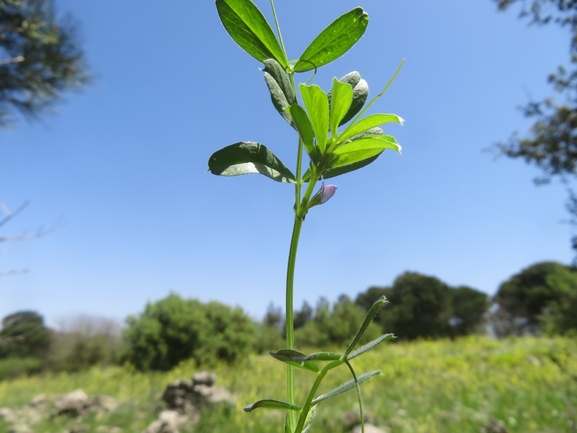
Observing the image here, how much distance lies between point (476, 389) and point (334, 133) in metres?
Answer: 3.44

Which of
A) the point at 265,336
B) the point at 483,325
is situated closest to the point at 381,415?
the point at 265,336

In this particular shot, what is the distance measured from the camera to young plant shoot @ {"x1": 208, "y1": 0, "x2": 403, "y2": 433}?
0.47 feet

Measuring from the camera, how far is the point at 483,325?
905 cm

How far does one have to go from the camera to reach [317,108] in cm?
15

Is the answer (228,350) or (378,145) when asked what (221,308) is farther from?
(378,145)

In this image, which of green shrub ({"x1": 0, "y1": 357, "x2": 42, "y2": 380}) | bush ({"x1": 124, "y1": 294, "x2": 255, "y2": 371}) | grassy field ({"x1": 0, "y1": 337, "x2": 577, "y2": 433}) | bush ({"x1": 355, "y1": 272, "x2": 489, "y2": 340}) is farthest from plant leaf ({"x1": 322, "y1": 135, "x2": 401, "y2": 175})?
bush ({"x1": 355, "y1": 272, "x2": 489, "y2": 340})

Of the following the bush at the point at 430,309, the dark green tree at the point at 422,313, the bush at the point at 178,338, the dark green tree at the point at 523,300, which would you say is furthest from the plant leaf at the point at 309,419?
the dark green tree at the point at 523,300

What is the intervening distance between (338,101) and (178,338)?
556 cm

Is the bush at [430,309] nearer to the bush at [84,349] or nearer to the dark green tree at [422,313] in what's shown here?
the dark green tree at [422,313]

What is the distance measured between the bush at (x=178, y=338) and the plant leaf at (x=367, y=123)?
543 cm

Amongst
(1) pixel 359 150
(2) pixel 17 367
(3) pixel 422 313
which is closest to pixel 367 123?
(1) pixel 359 150

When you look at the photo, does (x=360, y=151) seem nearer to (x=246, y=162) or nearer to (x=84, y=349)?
(x=246, y=162)

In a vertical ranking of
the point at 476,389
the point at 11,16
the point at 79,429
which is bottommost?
the point at 79,429

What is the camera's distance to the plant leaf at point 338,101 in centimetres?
15
